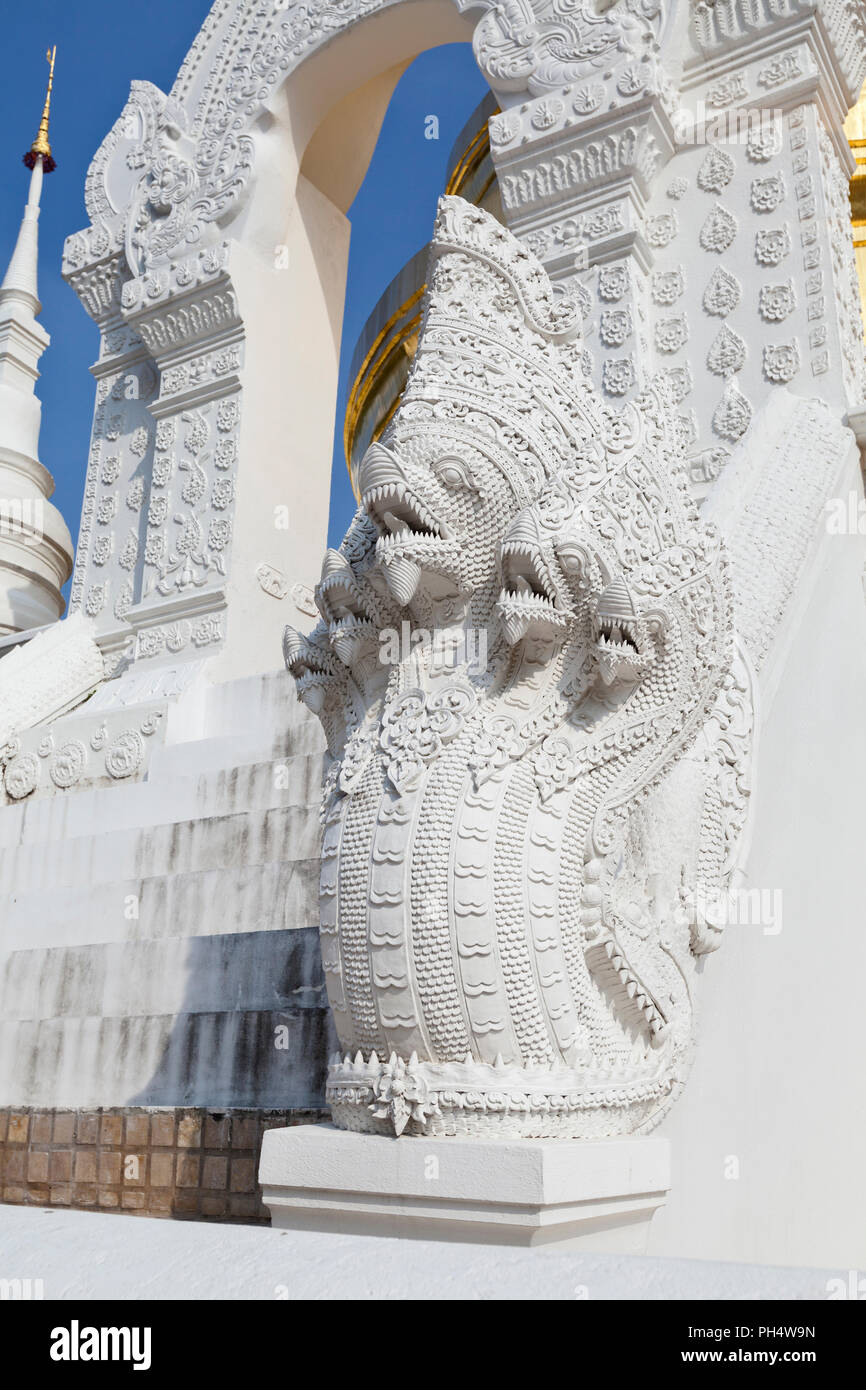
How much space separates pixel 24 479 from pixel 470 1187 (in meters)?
9.02

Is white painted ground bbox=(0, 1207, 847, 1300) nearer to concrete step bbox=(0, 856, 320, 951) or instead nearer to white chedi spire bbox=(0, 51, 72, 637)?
concrete step bbox=(0, 856, 320, 951)

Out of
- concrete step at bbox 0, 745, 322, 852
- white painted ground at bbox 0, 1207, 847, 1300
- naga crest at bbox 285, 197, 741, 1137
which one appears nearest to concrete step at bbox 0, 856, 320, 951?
concrete step at bbox 0, 745, 322, 852

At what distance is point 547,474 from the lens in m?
2.20

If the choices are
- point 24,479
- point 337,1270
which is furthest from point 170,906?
point 24,479

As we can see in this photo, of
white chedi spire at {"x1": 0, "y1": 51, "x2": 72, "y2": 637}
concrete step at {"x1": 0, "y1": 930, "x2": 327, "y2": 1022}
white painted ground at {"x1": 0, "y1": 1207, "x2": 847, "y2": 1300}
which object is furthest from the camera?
white chedi spire at {"x1": 0, "y1": 51, "x2": 72, "y2": 637}

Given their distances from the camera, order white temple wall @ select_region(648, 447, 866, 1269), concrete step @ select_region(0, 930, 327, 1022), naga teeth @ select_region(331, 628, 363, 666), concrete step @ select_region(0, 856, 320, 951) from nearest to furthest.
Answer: naga teeth @ select_region(331, 628, 363, 666)
white temple wall @ select_region(648, 447, 866, 1269)
concrete step @ select_region(0, 930, 327, 1022)
concrete step @ select_region(0, 856, 320, 951)

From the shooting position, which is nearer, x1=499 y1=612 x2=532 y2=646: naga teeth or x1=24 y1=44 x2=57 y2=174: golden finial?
x1=499 y1=612 x2=532 y2=646: naga teeth

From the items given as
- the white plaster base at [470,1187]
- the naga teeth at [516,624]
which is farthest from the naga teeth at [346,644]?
the white plaster base at [470,1187]

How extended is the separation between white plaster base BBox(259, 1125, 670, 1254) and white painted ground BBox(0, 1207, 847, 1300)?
0.53 feet

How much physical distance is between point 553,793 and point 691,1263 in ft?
2.79

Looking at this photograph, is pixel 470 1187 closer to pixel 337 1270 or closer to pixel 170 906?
pixel 337 1270

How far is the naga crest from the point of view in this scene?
1.94 m
